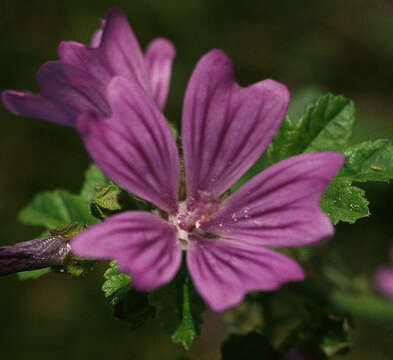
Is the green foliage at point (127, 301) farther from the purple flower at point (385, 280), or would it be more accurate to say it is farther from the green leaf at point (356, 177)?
the purple flower at point (385, 280)

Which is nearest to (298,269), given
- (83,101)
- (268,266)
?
(268,266)

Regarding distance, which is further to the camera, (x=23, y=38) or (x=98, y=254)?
(x=23, y=38)

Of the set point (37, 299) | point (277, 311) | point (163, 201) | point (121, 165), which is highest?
point (121, 165)

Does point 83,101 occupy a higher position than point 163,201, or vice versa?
point 83,101

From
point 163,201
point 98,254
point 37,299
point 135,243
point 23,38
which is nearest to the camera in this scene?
point 98,254

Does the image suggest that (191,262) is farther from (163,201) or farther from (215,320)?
(215,320)

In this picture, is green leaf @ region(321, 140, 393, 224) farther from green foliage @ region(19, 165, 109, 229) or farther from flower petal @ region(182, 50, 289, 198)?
green foliage @ region(19, 165, 109, 229)

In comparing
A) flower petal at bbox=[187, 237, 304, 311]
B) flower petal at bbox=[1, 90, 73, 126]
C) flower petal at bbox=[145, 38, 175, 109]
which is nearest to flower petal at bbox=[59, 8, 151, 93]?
flower petal at bbox=[1, 90, 73, 126]
